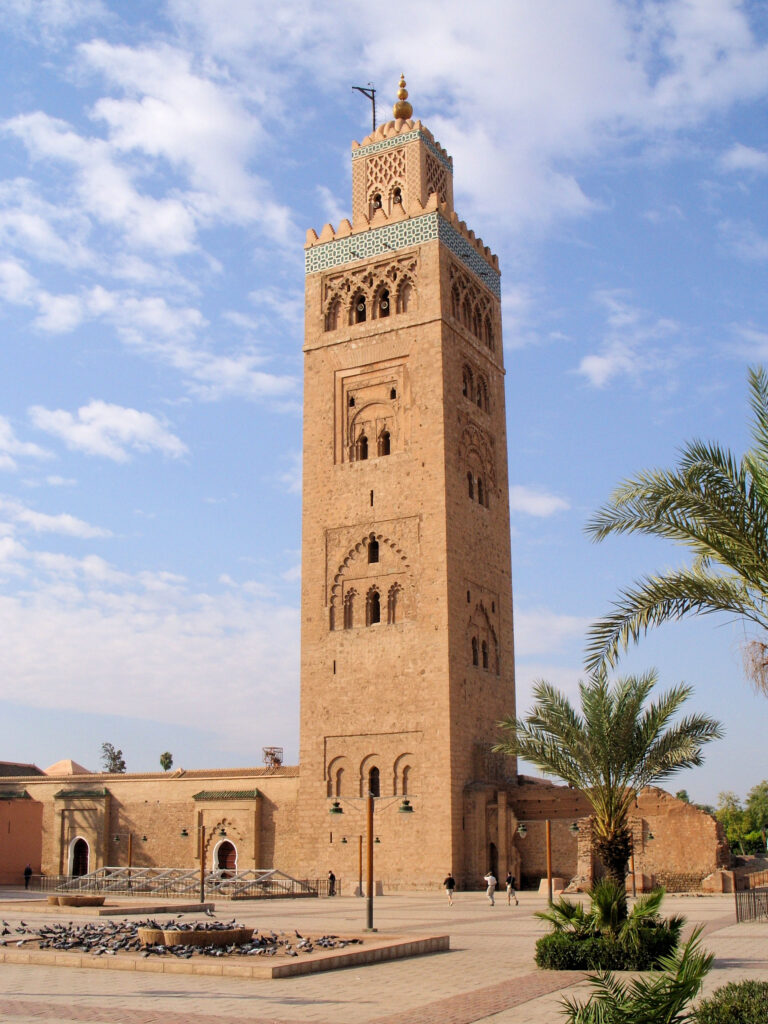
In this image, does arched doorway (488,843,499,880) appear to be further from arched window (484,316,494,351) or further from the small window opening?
arched window (484,316,494,351)

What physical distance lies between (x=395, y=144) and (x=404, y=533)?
38.8 ft

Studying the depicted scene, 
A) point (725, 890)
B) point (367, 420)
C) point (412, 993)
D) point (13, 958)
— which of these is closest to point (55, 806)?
point (367, 420)

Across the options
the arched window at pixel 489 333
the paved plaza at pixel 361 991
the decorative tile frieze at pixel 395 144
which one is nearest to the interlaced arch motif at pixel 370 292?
the arched window at pixel 489 333

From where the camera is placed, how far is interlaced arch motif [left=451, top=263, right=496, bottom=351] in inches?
1131

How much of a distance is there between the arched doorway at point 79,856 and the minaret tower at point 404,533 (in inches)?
279

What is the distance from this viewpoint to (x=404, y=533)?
85.9 feet

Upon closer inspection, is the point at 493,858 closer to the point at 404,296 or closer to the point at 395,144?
the point at 404,296

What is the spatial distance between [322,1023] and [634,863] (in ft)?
54.9

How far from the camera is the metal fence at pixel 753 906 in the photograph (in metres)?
14.4

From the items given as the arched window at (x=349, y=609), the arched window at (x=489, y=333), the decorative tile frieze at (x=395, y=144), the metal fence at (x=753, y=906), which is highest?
the decorative tile frieze at (x=395, y=144)

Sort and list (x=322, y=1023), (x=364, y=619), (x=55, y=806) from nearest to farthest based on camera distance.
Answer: (x=322, y=1023) < (x=364, y=619) < (x=55, y=806)

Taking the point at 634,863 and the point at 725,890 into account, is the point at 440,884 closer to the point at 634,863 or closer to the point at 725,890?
the point at 634,863

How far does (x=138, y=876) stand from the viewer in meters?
26.2

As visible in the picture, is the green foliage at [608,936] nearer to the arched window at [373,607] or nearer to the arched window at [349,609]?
the arched window at [373,607]
